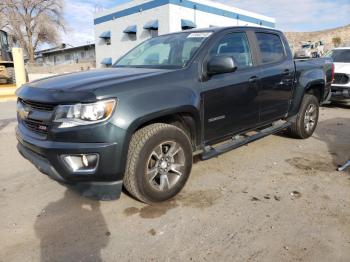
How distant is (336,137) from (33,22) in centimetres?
4937

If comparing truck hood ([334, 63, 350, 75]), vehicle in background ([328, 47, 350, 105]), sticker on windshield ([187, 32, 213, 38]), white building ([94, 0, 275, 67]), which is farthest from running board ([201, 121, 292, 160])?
white building ([94, 0, 275, 67])

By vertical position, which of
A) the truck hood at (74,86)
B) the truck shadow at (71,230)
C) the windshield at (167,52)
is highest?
the windshield at (167,52)

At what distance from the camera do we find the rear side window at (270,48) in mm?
4588

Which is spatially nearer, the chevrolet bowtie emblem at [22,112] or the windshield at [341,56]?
the chevrolet bowtie emblem at [22,112]

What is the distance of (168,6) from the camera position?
75.0 ft

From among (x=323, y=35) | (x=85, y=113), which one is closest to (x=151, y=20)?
(x=85, y=113)

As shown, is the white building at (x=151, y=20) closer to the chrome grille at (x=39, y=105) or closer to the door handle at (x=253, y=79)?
the door handle at (x=253, y=79)

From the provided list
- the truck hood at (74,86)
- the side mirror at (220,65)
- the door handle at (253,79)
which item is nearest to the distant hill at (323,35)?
the door handle at (253,79)

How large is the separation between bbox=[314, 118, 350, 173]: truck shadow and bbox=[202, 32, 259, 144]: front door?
1.55 meters

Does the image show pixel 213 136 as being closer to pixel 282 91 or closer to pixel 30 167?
pixel 282 91

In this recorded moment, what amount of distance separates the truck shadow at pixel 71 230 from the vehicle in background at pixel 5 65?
49.1 feet

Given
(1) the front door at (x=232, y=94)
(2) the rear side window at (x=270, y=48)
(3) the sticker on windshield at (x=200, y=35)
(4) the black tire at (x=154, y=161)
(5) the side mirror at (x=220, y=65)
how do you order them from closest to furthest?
(4) the black tire at (x=154, y=161) < (5) the side mirror at (x=220, y=65) < (1) the front door at (x=232, y=94) < (3) the sticker on windshield at (x=200, y=35) < (2) the rear side window at (x=270, y=48)

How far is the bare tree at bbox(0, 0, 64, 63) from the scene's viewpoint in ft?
142

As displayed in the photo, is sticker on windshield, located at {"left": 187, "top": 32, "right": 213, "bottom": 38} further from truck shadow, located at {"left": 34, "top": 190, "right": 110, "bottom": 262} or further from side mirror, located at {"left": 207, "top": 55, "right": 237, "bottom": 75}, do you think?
truck shadow, located at {"left": 34, "top": 190, "right": 110, "bottom": 262}
